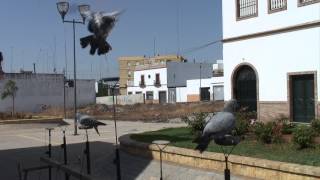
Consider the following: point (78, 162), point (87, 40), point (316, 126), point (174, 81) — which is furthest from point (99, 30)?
point (174, 81)

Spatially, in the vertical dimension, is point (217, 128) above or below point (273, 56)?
below

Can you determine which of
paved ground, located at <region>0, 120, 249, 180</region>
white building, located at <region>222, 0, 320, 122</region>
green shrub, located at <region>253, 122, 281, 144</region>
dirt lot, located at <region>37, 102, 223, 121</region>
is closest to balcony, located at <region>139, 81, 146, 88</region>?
dirt lot, located at <region>37, 102, 223, 121</region>

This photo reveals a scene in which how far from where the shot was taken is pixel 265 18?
1875 centimetres

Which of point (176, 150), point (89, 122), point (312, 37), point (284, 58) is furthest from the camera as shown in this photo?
point (284, 58)

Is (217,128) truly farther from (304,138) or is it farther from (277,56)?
(277,56)

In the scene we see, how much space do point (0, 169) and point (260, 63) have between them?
9.12 meters

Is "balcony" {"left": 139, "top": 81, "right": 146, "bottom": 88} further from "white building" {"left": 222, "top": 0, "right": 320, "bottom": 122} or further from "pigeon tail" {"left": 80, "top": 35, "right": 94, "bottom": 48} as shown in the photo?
"pigeon tail" {"left": 80, "top": 35, "right": 94, "bottom": 48}

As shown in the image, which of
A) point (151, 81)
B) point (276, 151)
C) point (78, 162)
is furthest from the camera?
point (151, 81)

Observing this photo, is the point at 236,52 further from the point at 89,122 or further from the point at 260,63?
the point at 89,122

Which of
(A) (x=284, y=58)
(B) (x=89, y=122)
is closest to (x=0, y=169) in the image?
(B) (x=89, y=122)

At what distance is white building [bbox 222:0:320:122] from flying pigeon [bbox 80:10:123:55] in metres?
11.8

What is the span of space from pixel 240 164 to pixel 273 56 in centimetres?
892

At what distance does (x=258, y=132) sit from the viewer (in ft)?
41.9

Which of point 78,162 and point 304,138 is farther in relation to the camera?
point 78,162
